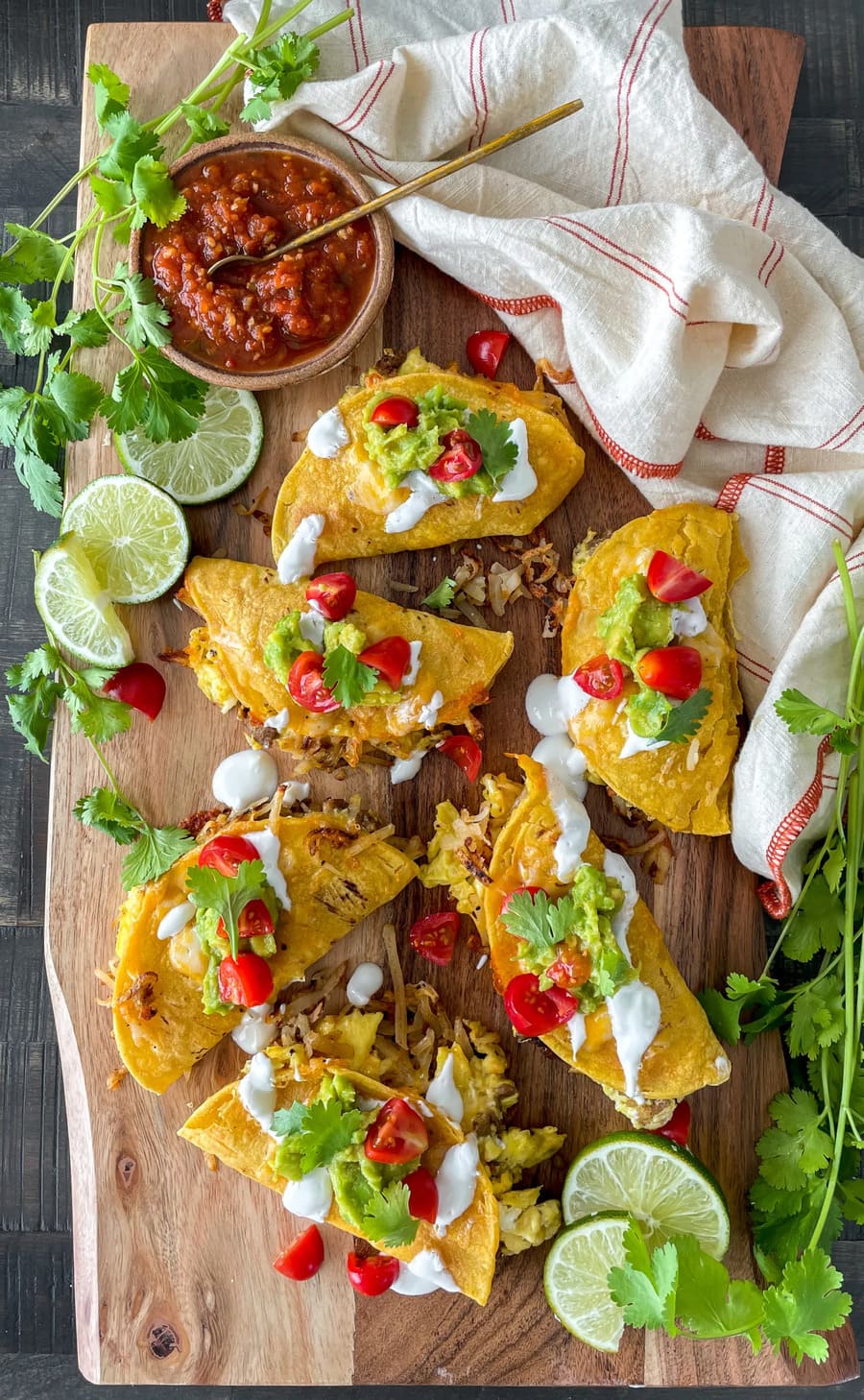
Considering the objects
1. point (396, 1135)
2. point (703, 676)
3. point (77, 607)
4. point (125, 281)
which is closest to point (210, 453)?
point (125, 281)

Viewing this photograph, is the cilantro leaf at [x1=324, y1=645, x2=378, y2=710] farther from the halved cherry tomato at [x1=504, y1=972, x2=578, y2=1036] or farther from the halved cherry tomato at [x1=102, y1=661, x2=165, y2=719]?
the halved cherry tomato at [x1=504, y1=972, x2=578, y2=1036]

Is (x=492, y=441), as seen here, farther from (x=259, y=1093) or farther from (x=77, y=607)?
(x=259, y=1093)

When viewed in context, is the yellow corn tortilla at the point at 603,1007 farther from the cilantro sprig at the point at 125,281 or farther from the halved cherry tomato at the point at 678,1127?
the cilantro sprig at the point at 125,281

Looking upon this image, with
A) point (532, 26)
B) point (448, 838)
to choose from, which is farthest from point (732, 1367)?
point (532, 26)

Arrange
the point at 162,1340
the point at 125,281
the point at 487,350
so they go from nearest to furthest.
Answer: the point at 125,281 → the point at 162,1340 → the point at 487,350

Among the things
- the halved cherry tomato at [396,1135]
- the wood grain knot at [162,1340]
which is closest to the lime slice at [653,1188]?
the halved cherry tomato at [396,1135]

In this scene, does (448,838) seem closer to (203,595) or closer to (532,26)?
(203,595)

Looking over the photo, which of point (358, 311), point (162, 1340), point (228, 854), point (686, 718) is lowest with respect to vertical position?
point (162, 1340)
